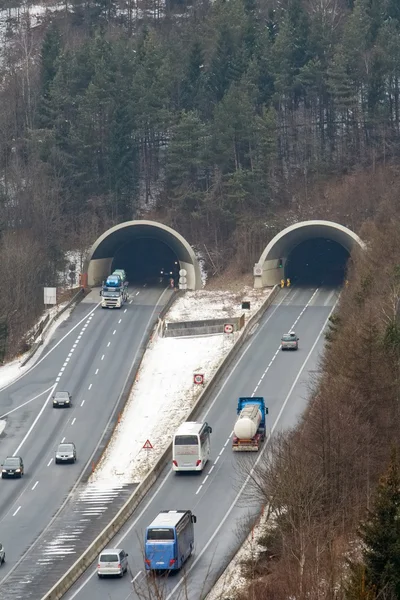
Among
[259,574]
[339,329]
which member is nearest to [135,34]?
[339,329]

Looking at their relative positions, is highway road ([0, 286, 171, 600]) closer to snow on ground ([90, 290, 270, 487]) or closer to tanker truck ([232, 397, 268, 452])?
snow on ground ([90, 290, 270, 487])

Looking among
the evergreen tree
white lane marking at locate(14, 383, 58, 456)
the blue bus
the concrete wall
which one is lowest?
the concrete wall

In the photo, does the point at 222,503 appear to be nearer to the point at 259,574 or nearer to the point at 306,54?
the point at 259,574

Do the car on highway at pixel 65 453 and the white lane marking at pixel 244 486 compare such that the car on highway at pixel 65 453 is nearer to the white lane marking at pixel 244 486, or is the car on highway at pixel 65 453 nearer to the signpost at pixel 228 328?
the white lane marking at pixel 244 486

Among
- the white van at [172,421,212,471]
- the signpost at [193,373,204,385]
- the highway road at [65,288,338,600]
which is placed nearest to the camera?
the highway road at [65,288,338,600]

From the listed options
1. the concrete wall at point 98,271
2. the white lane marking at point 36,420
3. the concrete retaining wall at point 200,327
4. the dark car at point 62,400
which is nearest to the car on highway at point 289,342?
the concrete retaining wall at point 200,327

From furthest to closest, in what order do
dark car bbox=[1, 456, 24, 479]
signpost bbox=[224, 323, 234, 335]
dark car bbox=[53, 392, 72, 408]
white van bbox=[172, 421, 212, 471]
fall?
signpost bbox=[224, 323, 234, 335] → dark car bbox=[53, 392, 72, 408] → dark car bbox=[1, 456, 24, 479] → white van bbox=[172, 421, 212, 471]

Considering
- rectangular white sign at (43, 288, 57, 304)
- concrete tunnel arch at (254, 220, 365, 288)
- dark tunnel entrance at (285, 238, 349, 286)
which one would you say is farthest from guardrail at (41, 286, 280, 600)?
dark tunnel entrance at (285, 238, 349, 286)
